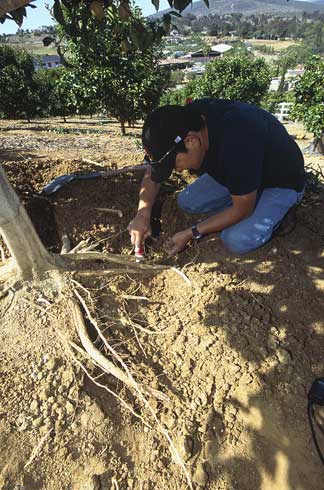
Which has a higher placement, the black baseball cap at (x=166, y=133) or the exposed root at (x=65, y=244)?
the black baseball cap at (x=166, y=133)

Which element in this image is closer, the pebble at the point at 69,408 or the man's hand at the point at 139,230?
the pebble at the point at 69,408

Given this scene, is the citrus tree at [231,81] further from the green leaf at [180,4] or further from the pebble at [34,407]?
the pebble at [34,407]

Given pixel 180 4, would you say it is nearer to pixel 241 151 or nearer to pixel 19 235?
pixel 241 151

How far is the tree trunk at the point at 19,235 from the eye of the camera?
1.64 metres

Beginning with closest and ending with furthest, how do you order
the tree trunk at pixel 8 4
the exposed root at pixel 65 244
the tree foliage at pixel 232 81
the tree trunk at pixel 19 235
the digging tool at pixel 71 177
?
the tree trunk at pixel 8 4 → the tree trunk at pixel 19 235 → the exposed root at pixel 65 244 → the digging tool at pixel 71 177 → the tree foliage at pixel 232 81

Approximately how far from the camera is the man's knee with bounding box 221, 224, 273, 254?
2352mm

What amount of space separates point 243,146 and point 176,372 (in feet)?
4.51

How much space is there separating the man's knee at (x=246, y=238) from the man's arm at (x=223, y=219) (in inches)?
9.5

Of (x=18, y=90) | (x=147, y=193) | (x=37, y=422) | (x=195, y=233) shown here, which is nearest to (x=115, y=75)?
(x=147, y=193)

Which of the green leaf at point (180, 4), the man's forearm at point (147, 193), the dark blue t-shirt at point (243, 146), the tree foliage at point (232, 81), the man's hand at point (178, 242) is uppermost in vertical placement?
the green leaf at point (180, 4)

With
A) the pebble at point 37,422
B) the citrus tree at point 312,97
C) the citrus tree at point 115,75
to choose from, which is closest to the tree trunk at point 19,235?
the pebble at point 37,422

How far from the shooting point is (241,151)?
1858 millimetres

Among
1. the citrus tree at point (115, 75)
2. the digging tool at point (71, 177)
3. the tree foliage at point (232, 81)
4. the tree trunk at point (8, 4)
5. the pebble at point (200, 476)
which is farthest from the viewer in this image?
the tree foliage at point (232, 81)

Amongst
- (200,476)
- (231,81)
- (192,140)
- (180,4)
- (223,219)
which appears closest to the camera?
(200,476)
